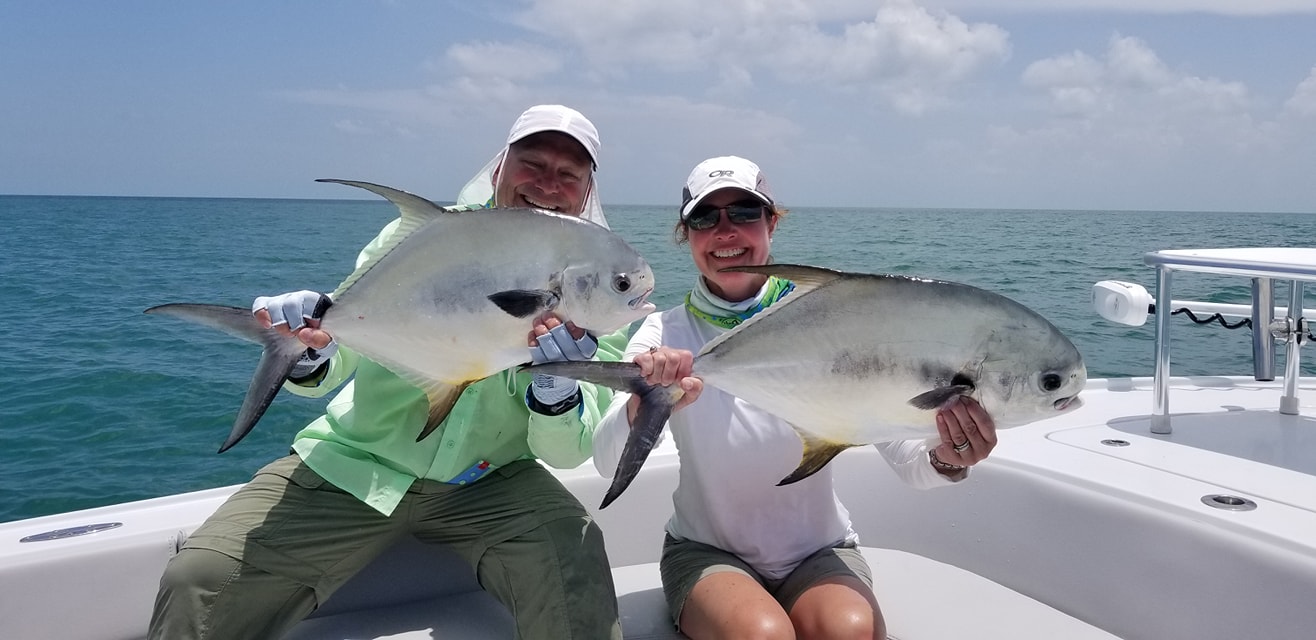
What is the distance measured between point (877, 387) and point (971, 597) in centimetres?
131

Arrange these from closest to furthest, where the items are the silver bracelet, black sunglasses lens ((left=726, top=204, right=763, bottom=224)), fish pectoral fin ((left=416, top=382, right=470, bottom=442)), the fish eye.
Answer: the fish eye < fish pectoral fin ((left=416, top=382, right=470, bottom=442)) < the silver bracelet < black sunglasses lens ((left=726, top=204, right=763, bottom=224))

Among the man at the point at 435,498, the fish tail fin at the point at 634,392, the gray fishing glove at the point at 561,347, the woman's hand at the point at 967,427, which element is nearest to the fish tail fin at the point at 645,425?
the fish tail fin at the point at 634,392

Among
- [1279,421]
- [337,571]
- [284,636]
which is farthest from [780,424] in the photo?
[1279,421]

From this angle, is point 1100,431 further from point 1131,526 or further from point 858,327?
point 858,327

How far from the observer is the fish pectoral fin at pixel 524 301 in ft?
5.49

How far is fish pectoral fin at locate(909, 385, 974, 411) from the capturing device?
60.9 inches

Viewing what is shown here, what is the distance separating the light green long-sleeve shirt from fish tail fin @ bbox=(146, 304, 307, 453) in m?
0.31

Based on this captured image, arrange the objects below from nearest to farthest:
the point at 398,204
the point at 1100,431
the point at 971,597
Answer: the point at 398,204 → the point at 971,597 → the point at 1100,431

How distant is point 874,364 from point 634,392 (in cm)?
46

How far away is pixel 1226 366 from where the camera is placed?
9.00m

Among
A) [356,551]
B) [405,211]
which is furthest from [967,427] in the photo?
[356,551]

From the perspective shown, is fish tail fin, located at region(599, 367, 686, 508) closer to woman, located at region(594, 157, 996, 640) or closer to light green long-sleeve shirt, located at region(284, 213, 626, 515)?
woman, located at region(594, 157, 996, 640)

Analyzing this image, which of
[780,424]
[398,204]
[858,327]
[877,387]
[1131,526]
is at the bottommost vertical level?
[1131,526]

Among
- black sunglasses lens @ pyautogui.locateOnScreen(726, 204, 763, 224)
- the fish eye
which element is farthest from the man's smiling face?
the fish eye
